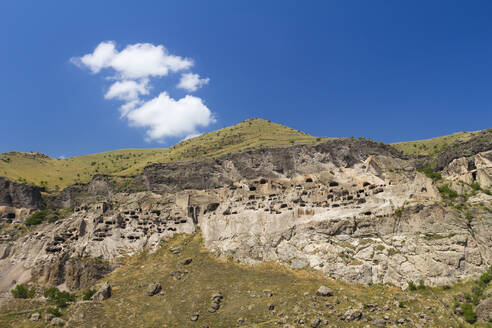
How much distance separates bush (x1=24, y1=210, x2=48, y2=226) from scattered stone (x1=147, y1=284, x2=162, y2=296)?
109 feet

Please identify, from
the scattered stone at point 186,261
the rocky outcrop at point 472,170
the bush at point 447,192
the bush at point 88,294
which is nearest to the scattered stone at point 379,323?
the bush at point 447,192

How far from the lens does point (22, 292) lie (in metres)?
43.3

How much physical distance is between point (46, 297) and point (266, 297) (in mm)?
28288

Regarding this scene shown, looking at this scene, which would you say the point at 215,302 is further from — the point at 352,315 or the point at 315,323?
the point at 352,315

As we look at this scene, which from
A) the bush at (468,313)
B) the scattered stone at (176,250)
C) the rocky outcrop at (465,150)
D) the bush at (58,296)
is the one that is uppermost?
the rocky outcrop at (465,150)

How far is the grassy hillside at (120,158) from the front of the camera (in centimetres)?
8925

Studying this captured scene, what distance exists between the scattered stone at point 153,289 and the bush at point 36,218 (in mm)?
33196

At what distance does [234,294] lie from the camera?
123ft

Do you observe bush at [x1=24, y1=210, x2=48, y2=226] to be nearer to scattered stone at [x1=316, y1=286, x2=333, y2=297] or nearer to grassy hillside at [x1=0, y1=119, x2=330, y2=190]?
grassy hillside at [x1=0, y1=119, x2=330, y2=190]

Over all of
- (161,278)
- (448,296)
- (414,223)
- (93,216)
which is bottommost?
(448,296)

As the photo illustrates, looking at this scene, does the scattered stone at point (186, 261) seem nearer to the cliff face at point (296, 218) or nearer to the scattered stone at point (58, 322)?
the cliff face at point (296, 218)

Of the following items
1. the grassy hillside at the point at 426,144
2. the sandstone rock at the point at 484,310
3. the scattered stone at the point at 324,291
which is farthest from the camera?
the grassy hillside at the point at 426,144

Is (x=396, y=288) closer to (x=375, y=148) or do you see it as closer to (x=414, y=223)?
(x=414, y=223)

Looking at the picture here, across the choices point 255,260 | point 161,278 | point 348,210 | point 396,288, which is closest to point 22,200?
point 161,278
